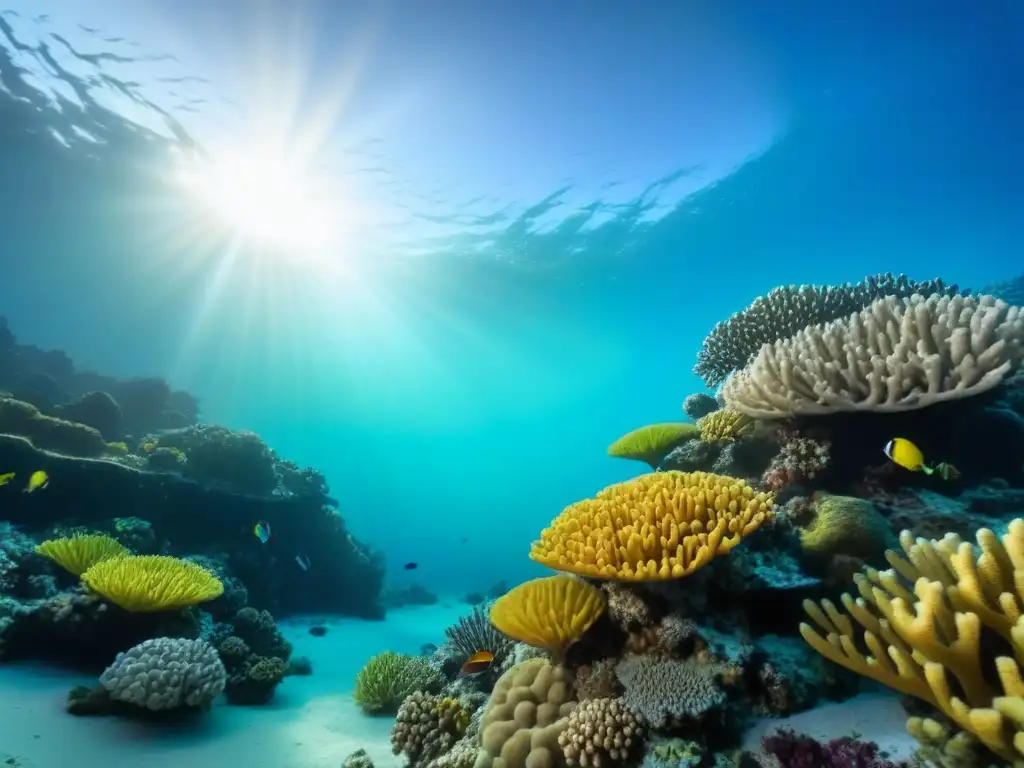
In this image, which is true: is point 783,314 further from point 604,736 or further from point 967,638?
point 604,736

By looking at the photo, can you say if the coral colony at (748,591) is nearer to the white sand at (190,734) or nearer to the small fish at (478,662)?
the small fish at (478,662)

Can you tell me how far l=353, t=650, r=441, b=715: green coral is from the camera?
7652 millimetres

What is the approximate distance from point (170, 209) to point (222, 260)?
9303 millimetres

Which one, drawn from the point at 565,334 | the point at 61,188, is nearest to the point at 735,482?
the point at 61,188

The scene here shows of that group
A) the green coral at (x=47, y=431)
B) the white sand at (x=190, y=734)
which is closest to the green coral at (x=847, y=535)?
the white sand at (x=190, y=734)

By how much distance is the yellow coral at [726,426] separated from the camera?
622 centimetres

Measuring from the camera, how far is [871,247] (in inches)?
1355

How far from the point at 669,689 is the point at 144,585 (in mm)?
6752

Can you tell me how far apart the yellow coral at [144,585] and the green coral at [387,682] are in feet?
8.89

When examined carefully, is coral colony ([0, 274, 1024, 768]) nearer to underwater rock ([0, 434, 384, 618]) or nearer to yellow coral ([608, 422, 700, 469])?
yellow coral ([608, 422, 700, 469])

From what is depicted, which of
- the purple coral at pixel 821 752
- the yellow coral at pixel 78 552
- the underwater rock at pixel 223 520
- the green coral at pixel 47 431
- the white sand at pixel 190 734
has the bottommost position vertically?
the purple coral at pixel 821 752

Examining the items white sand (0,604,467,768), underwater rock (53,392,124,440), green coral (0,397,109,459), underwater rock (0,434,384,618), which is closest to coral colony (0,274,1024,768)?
white sand (0,604,467,768)

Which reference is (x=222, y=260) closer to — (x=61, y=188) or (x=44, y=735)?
(x=61, y=188)

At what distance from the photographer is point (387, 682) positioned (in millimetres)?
7750
